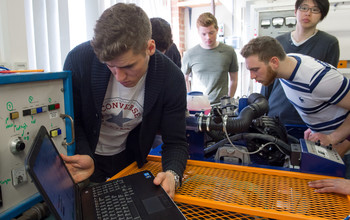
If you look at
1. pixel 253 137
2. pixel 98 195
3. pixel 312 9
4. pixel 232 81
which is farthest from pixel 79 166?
pixel 232 81

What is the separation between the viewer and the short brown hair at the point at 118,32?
2.27 ft

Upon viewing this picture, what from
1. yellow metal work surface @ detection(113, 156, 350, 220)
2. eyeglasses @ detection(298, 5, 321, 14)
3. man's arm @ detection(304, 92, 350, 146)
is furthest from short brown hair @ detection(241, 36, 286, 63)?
yellow metal work surface @ detection(113, 156, 350, 220)

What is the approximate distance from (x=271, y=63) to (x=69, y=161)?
3.53ft

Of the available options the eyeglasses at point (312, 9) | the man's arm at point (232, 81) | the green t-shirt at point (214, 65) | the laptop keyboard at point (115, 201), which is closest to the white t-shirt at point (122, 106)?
the laptop keyboard at point (115, 201)

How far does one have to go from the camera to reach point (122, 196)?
0.68 meters

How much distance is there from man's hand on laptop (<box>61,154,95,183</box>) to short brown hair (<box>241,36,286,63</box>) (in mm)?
1003

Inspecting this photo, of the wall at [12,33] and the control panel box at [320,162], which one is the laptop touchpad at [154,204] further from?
the wall at [12,33]

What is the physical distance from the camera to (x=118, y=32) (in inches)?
27.1

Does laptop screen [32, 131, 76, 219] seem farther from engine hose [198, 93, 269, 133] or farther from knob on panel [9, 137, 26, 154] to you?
engine hose [198, 93, 269, 133]

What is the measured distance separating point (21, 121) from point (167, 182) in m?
0.39

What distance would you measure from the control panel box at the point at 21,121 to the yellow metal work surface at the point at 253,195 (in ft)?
1.11

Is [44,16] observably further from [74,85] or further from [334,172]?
[334,172]

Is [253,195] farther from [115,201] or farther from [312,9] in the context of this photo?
[312,9]

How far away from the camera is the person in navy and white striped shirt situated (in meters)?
1.20
